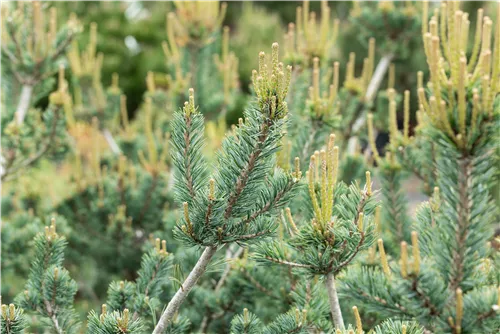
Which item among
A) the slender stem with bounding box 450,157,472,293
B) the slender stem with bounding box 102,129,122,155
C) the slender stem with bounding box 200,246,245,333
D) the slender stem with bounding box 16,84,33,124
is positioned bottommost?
the slender stem with bounding box 200,246,245,333

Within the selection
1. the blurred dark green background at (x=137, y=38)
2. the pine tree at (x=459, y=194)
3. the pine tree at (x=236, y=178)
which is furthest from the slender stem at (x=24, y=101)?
the blurred dark green background at (x=137, y=38)

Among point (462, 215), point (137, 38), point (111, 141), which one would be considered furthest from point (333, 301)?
point (137, 38)

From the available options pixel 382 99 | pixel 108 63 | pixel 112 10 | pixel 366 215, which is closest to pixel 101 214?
pixel 382 99

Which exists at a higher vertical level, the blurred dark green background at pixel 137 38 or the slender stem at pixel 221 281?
the blurred dark green background at pixel 137 38

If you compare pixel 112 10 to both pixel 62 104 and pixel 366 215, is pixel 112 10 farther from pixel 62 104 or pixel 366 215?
pixel 366 215

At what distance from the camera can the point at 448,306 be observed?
51.8 inches

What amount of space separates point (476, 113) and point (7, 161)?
279 cm

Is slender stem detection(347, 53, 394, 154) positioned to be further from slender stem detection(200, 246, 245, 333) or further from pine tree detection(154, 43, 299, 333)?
pine tree detection(154, 43, 299, 333)

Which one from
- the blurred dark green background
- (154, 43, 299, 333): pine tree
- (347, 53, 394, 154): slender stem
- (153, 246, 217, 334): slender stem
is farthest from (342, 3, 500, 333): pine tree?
the blurred dark green background

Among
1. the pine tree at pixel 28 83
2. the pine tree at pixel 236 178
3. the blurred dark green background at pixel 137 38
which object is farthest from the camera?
the blurred dark green background at pixel 137 38

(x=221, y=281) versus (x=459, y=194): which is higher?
(x=459, y=194)

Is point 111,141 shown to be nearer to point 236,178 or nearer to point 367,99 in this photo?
point 367,99

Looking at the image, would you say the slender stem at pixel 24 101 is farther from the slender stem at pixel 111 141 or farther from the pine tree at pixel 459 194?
the pine tree at pixel 459 194

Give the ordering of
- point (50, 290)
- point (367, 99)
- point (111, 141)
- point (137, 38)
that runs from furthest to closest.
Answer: point (137, 38) → point (111, 141) → point (367, 99) → point (50, 290)
